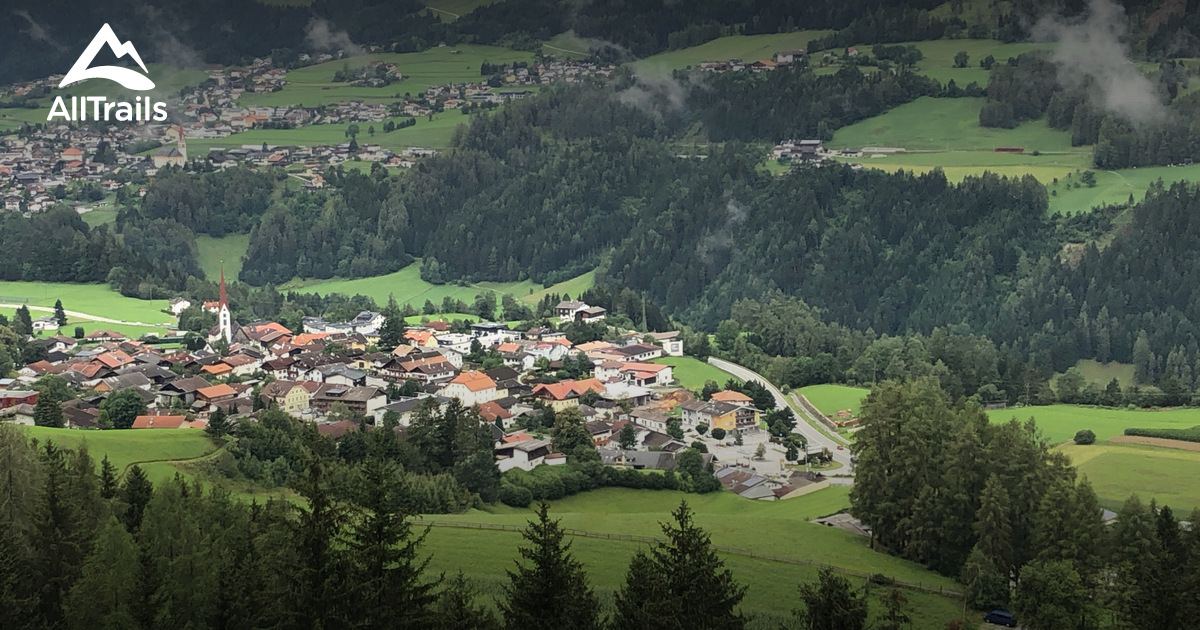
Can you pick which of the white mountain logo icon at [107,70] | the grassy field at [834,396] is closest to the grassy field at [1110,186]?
the grassy field at [834,396]

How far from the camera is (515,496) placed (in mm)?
35562

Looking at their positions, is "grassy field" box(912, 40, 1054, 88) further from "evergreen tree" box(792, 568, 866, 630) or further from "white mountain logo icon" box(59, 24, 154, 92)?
"evergreen tree" box(792, 568, 866, 630)

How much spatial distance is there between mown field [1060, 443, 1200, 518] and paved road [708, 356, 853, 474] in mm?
6340

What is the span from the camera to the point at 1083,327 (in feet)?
204

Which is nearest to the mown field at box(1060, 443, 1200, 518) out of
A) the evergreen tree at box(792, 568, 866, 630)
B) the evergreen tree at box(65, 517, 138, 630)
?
the evergreen tree at box(792, 568, 866, 630)

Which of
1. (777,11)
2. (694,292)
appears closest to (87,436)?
(694,292)

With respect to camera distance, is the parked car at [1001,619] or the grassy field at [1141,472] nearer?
the parked car at [1001,619]

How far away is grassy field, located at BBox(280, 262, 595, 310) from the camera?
256ft

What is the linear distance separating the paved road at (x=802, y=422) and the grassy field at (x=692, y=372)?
680mm

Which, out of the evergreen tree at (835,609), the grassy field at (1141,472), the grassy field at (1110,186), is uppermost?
the grassy field at (1110,186)

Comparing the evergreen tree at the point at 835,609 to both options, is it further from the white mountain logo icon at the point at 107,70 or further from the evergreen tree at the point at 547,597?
the white mountain logo icon at the point at 107,70

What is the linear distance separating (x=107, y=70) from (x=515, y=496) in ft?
316

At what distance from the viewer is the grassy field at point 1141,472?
34.4 m

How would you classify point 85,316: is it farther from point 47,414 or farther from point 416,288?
point 47,414
